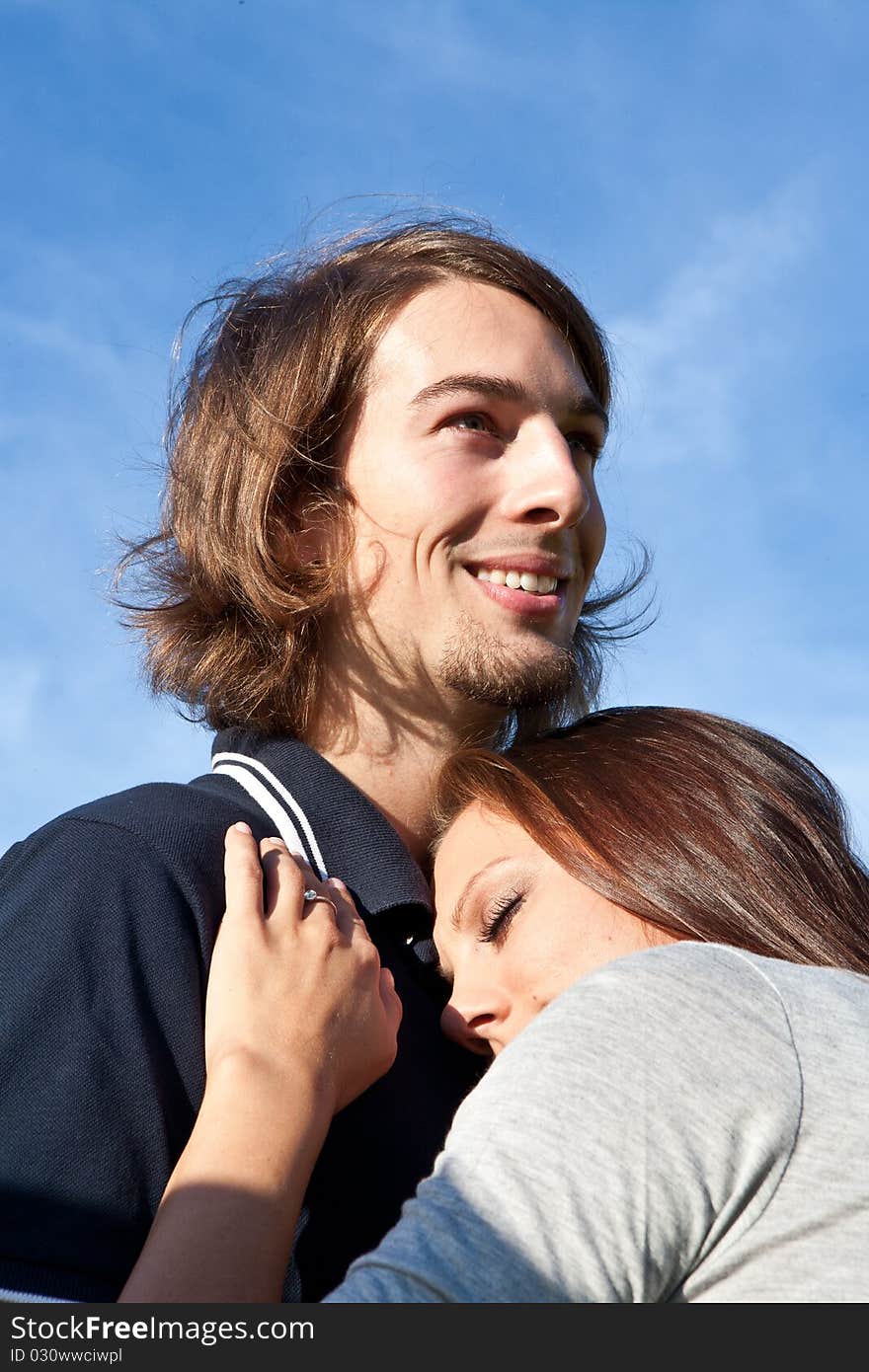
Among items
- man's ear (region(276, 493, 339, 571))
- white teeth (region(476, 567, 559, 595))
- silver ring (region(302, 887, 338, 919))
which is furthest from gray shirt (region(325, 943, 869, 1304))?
man's ear (region(276, 493, 339, 571))

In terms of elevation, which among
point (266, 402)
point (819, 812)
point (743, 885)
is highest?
point (266, 402)

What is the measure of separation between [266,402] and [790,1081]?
2.49 m

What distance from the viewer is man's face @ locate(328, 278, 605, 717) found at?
3189mm

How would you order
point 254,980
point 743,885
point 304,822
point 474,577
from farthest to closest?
1. point 474,577
2. point 304,822
3. point 743,885
4. point 254,980

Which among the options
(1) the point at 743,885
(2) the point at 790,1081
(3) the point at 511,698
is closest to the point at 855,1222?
(2) the point at 790,1081

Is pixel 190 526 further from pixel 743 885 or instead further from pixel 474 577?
pixel 743 885

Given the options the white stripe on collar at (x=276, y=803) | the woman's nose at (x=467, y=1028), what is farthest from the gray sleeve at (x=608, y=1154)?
the white stripe on collar at (x=276, y=803)

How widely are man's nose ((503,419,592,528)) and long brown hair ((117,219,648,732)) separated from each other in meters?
0.44

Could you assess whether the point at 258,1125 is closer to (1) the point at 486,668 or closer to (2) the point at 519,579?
(1) the point at 486,668

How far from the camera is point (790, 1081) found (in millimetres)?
1571

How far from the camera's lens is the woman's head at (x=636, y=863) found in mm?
2258

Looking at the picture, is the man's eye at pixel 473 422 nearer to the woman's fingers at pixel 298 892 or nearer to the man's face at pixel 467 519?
the man's face at pixel 467 519

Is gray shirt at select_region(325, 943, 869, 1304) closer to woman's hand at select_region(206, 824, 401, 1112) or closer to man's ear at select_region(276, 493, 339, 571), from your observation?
woman's hand at select_region(206, 824, 401, 1112)

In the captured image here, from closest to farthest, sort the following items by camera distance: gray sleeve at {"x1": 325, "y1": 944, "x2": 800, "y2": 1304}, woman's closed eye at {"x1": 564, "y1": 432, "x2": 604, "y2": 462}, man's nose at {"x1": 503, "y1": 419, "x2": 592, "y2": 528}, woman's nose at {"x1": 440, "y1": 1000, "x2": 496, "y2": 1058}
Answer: gray sleeve at {"x1": 325, "y1": 944, "x2": 800, "y2": 1304}, woman's nose at {"x1": 440, "y1": 1000, "x2": 496, "y2": 1058}, man's nose at {"x1": 503, "y1": 419, "x2": 592, "y2": 528}, woman's closed eye at {"x1": 564, "y1": 432, "x2": 604, "y2": 462}
